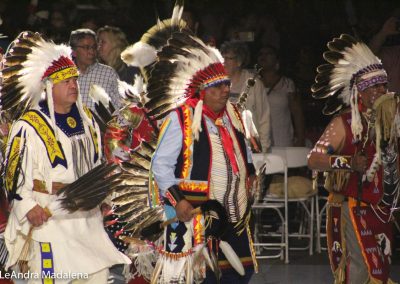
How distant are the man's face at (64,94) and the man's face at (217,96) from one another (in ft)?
2.58

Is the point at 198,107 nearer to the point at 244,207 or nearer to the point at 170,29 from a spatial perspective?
the point at 244,207

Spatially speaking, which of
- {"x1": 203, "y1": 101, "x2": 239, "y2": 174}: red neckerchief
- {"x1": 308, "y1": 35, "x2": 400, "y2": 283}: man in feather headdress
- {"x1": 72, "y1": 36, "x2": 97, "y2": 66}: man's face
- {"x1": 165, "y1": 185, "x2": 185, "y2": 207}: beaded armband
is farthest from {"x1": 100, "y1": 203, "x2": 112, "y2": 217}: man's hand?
{"x1": 72, "y1": 36, "x2": 97, "y2": 66}: man's face

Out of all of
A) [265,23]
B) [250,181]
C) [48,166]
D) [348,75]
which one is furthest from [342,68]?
[265,23]

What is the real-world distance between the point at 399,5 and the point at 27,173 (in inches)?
249

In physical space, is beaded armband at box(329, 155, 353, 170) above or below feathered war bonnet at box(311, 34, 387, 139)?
below

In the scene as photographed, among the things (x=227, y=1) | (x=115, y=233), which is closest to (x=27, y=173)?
(x=115, y=233)

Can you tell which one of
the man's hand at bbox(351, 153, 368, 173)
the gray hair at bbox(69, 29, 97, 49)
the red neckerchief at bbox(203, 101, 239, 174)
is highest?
the gray hair at bbox(69, 29, 97, 49)

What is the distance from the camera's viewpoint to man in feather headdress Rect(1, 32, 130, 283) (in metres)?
6.28

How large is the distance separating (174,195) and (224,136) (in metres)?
0.48

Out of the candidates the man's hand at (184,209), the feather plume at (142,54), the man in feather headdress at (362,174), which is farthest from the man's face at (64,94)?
the feather plume at (142,54)

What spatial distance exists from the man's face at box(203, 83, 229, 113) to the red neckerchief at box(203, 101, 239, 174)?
34 millimetres

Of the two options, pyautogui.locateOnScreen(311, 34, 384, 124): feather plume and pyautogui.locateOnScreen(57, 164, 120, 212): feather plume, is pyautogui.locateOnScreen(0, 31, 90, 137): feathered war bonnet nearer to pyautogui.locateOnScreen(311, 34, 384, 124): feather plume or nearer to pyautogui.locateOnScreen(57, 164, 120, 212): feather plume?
pyautogui.locateOnScreen(57, 164, 120, 212): feather plume

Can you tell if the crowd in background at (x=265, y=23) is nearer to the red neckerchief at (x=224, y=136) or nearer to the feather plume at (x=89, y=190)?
the red neckerchief at (x=224, y=136)

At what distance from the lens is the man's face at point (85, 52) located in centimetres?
924
